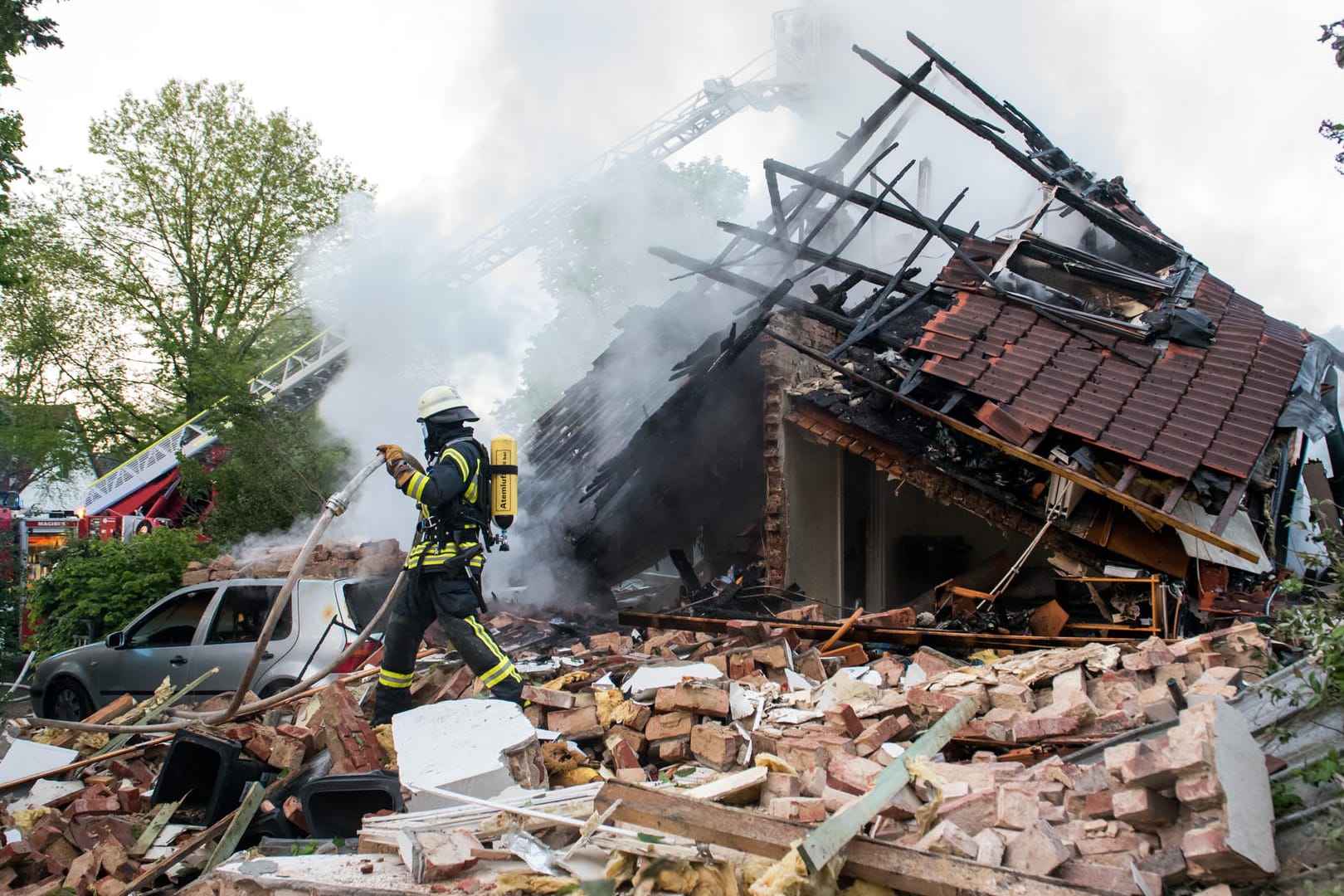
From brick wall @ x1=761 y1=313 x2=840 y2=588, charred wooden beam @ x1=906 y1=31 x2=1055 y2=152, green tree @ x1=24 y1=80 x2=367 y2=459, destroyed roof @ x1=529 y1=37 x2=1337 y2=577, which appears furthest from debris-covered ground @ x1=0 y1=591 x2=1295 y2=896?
green tree @ x1=24 y1=80 x2=367 y2=459

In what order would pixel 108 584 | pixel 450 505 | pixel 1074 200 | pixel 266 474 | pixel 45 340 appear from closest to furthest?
pixel 450 505
pixel 1074 200
pixel 108 584
pixel 266 474
pixel 45 340

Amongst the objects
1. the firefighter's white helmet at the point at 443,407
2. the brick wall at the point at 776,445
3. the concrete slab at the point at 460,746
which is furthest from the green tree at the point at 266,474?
the concrete slab at the point at 460,746

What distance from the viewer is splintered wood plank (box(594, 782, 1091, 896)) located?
2648mm

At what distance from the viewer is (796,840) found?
288 cm

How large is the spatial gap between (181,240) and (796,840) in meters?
23.0

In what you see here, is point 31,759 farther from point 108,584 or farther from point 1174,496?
point 1174,496

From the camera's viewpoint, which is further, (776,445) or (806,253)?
(806,253)

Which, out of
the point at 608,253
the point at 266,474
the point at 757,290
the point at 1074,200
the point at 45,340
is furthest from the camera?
the point at 45,340

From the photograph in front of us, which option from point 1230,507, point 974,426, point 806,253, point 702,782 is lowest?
point 702,782

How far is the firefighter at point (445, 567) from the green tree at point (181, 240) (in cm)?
1764

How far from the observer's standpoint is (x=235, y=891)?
3.38 meters

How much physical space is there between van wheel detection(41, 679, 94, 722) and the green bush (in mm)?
3214

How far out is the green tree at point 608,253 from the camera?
40.9ft

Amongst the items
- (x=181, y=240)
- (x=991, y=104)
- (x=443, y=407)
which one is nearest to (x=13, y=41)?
(x=443, y=407)
